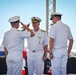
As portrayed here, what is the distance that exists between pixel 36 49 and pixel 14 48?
509mm

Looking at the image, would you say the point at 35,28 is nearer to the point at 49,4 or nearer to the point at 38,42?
the point at 38,42

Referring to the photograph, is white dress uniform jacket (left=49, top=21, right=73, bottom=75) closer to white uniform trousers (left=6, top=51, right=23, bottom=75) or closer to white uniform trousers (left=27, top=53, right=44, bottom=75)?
white uniform trousers (left=27, top=53, right=44, bottom=75)

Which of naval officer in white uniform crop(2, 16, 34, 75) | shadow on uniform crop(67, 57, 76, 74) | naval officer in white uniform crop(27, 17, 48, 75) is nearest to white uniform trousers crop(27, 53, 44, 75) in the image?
naval officer in white uniform crop(27, 17, 48, 75)

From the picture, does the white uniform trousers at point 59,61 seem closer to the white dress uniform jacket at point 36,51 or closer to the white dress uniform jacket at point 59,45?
the white dress uniform jacket at point 59,45

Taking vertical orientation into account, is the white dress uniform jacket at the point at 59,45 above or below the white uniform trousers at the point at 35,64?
above

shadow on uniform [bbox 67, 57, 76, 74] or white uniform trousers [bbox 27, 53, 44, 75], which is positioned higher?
white uniform trousers [bbox 27, 53, 44, 75]

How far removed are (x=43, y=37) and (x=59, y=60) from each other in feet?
Result: 1.65

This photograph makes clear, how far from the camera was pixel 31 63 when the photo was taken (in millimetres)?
3590

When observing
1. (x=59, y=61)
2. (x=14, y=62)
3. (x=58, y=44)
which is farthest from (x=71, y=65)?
(x=14, y=62)

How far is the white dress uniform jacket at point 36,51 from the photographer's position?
3.55 m

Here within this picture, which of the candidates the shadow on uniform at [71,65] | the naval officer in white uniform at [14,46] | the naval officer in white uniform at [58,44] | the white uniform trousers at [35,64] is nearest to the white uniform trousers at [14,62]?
the naval officer in white uniform at [14,46]

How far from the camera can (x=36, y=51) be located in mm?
3553

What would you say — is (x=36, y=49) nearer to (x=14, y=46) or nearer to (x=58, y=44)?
(x=58, y=44)

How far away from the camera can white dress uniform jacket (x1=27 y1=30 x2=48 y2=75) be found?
11.6ft
